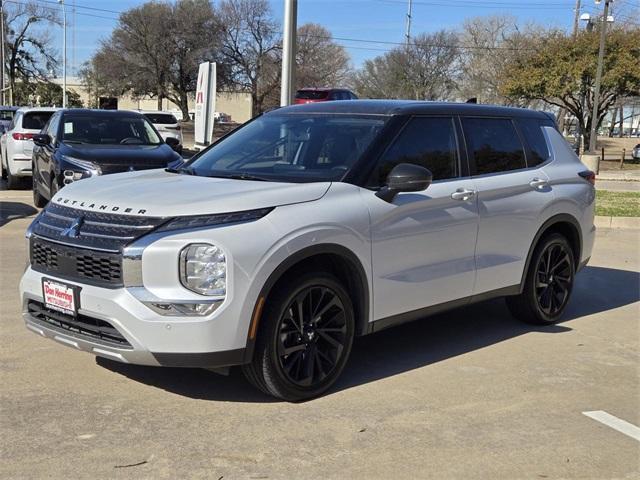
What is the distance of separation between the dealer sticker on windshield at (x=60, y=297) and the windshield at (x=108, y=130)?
7.03 meters

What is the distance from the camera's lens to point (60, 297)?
4234 mm

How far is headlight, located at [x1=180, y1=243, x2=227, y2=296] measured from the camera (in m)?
3.90

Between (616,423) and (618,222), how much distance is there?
8938 mm

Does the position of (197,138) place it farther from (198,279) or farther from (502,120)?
(198,279)

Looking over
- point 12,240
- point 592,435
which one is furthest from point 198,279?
point 12,240

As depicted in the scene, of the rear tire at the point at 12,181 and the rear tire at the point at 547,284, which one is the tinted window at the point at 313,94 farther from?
the rear tire at the point at 547,284

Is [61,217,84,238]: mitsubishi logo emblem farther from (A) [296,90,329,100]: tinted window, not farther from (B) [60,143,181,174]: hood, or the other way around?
(A) [296,90,329,100]: tinted window

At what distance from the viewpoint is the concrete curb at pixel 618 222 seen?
12484 mm

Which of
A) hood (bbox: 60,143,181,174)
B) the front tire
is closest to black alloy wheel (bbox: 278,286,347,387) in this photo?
the front tire

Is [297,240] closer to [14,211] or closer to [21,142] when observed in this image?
[14,211]

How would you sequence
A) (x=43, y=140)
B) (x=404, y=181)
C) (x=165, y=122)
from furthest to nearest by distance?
(x=165, y=122) → (x=43, y=140) → (x=404, y=181)

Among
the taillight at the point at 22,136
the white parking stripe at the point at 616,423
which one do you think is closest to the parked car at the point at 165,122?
the taillight at the point at 22,136

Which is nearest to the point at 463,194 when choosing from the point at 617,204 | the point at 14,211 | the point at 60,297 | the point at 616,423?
the point at 616,423

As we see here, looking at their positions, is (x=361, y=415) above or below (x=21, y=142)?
below
